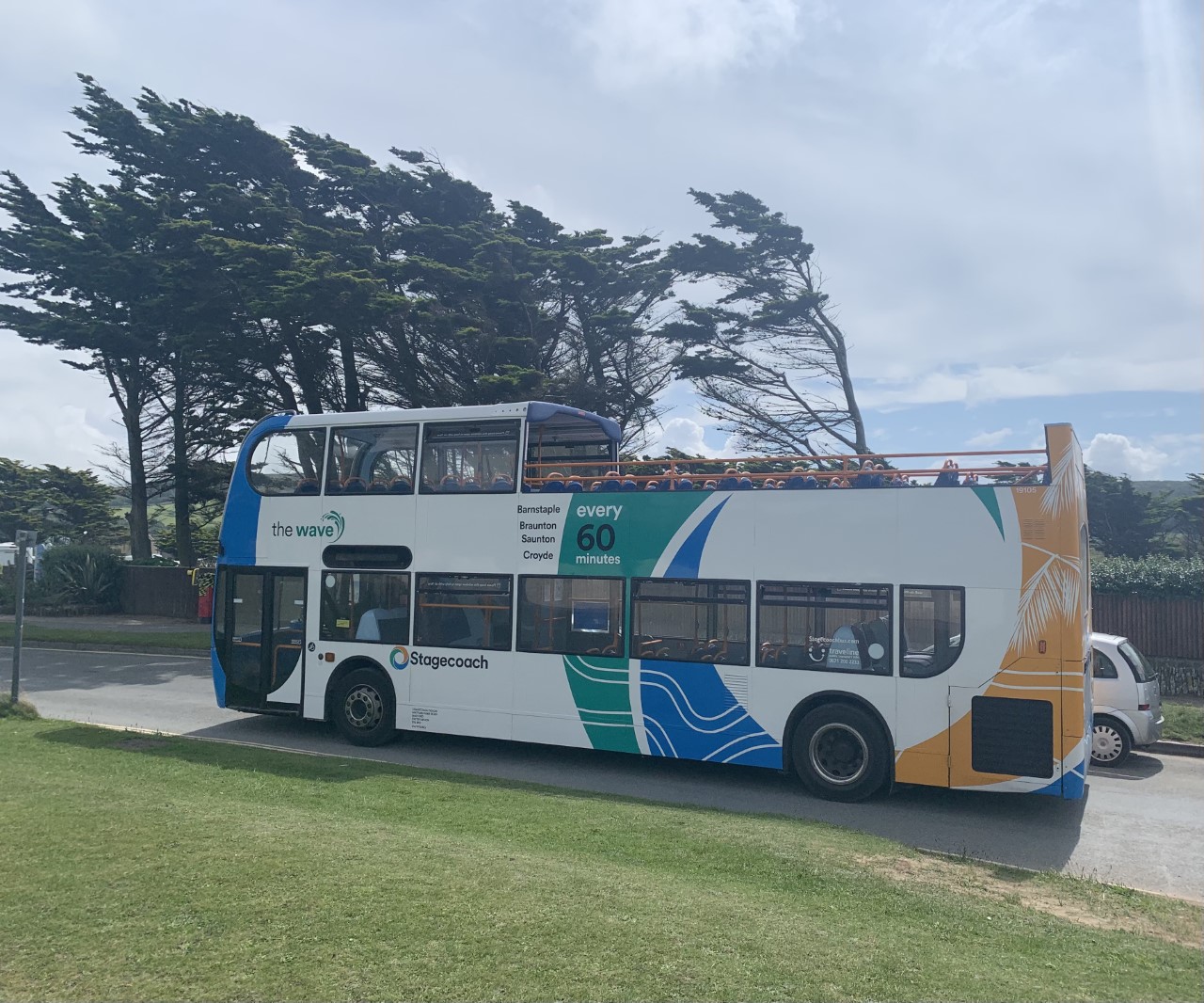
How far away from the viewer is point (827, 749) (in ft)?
31.9

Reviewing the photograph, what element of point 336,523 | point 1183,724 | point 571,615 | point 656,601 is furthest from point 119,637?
point 1183,724

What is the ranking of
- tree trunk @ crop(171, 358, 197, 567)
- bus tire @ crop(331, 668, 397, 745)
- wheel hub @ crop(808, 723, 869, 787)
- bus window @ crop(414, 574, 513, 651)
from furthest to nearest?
tree trunk @ crop(171, 358, 197, 567) < bus tire @ crop(331, 668, 397, 745) < bus window @ crop(414, 574, 513, 651) < wheel hub @ crop(808, 723, 869, 787)

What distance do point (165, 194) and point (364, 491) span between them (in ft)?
71.4

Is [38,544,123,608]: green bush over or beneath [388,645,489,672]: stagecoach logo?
over

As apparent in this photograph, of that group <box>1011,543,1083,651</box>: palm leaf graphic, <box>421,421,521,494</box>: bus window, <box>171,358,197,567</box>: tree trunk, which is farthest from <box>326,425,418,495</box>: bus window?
<box>171,358,197,567</box>: tree trunk

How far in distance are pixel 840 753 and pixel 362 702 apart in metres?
5.96

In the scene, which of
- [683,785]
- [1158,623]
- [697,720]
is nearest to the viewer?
[697,720]

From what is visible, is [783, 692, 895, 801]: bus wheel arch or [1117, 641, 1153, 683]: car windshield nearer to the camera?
[783, 692, 895, 801]: bus wheel arch

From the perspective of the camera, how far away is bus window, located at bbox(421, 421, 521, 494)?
447 inches

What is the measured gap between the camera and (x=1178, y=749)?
13.1 m

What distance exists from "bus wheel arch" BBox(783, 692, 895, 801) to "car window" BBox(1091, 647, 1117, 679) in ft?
13.0

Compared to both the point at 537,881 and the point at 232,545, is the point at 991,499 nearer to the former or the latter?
the point at 537,881

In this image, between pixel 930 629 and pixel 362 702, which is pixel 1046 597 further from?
pixel 362 702

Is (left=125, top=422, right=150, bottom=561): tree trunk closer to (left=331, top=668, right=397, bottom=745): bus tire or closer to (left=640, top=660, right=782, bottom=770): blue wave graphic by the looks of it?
(left=331, top=668, right=397, bottom=745): bus tire
